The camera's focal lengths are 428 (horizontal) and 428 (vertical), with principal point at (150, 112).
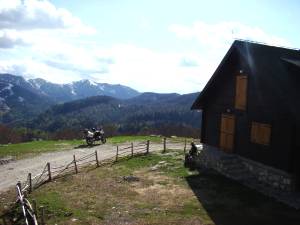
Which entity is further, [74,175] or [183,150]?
[183,150]

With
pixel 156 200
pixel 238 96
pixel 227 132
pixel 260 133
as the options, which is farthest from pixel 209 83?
pixel 156 200

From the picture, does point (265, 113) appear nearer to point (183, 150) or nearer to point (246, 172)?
point (246, 172)

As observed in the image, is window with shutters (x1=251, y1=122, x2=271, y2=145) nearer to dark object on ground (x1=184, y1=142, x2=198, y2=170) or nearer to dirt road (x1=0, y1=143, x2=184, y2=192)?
dark object on ground (x1=184, y1=142, x2=198, y2=170)

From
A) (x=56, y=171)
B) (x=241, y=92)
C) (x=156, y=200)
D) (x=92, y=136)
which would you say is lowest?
(x=156, y=200)

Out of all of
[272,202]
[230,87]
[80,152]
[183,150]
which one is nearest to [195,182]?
[272,202]

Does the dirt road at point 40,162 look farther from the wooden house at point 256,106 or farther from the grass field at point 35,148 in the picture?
the wooden house at point 256,106

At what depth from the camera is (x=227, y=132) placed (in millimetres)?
29312

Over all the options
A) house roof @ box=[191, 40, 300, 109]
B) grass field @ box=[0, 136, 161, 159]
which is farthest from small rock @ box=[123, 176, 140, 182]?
grass field @ box=[0, 136, 161, 159]

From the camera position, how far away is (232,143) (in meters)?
28.5

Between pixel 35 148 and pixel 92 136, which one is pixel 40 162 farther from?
pixel 92 136

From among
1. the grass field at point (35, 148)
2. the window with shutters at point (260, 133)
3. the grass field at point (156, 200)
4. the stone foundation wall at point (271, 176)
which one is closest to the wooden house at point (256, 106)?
the window with shutters at point (260, 133)

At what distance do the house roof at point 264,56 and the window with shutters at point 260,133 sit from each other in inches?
123

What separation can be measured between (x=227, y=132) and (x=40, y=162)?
15.5 metres

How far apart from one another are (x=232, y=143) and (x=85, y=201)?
36.1 ft
